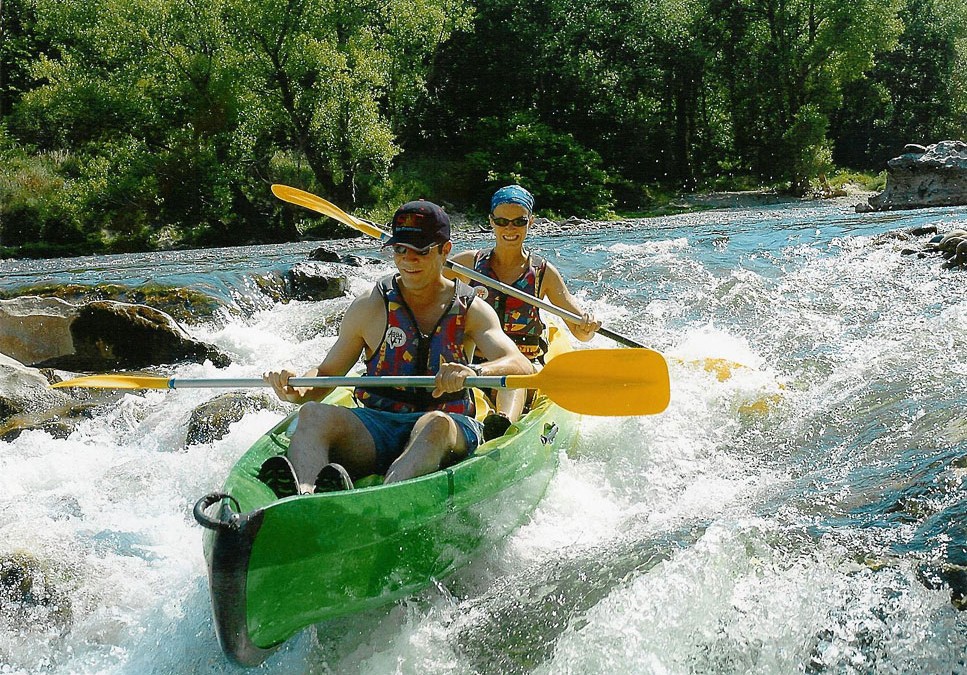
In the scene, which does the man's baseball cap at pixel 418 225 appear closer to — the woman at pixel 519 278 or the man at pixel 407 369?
the man at pixel 407 369

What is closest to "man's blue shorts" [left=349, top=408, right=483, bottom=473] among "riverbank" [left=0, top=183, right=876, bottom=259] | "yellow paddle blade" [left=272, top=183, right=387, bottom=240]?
"yellow paddle blade" [left=272, top=183, right=387, bottom=240]

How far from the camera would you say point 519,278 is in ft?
16.0

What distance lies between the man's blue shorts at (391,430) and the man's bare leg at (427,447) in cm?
7

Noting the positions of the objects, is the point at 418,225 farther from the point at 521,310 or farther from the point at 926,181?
the point at 926,181

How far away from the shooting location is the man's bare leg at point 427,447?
297 centimetres

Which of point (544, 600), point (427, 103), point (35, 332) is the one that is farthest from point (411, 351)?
point (427, 103)

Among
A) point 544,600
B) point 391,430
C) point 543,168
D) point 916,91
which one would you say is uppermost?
point 916,91

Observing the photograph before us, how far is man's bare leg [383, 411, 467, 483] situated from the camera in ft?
9.76

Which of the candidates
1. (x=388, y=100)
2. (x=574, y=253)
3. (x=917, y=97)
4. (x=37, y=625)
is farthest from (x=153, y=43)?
(x=917, y=97)

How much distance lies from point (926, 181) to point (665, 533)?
52.8 feet

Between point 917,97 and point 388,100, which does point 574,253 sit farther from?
point 917,97

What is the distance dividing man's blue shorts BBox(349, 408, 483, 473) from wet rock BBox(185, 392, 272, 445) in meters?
2.07

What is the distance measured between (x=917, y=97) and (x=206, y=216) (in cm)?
2406

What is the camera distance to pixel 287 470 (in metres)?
2.90
